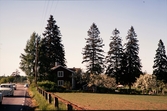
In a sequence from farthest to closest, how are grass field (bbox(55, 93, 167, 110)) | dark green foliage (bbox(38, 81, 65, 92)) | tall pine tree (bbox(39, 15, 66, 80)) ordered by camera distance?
tall pine tree (bbox(39, 15, 66, 80)) < dark green foliage (bbox(38, 81, 65, 92)) < grass field (bbox(55, 93, 167, 110))

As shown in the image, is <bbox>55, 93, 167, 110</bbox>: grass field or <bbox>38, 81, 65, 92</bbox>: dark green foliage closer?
→ <bbox>55, 93, 167, 110</bbox>: grass field

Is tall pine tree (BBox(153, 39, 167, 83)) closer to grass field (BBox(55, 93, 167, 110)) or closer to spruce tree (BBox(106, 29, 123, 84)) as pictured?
spruce tree (BBox(106, 29, 123, 84))

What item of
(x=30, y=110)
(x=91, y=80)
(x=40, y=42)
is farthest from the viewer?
(x=40, y=42)

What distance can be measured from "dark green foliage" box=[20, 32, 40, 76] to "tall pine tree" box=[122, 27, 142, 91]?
84.1 ft

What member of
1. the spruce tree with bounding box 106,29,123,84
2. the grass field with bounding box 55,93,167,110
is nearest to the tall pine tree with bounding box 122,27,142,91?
the spruce tree with bounding box 106,29,123,84

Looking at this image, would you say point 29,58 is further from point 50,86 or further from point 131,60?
point 131,60

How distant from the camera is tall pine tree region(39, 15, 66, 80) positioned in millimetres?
71481

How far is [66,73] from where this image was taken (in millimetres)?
73812

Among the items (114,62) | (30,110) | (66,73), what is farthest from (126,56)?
(30,110)

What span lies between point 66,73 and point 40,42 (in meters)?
11.8

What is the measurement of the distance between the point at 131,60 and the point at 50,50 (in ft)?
77.1

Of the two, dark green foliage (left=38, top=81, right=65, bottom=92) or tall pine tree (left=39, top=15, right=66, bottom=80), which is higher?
tall pine tree (left=39, top=15, right=66, bottom=80)

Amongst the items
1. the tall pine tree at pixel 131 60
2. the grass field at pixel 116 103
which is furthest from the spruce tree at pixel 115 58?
the grass field at pixel 116 103

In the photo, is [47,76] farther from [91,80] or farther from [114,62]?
[114,62]
